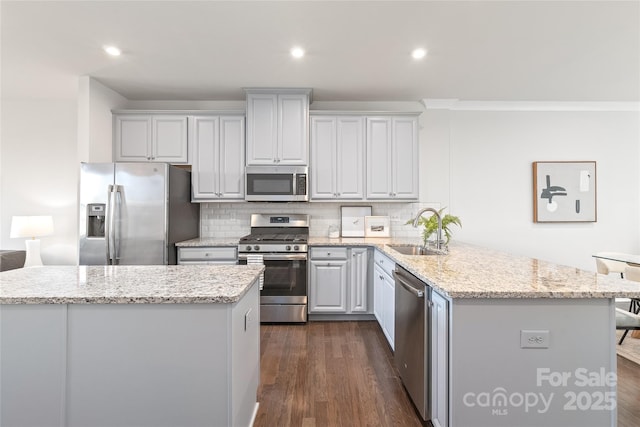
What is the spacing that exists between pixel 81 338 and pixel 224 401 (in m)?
0.65

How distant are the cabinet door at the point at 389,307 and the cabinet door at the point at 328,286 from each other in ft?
2.04

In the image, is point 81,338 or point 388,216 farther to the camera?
point 388,216

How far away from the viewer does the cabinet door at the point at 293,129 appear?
363 centimetres

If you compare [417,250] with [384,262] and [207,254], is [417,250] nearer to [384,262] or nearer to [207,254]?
[384,262]

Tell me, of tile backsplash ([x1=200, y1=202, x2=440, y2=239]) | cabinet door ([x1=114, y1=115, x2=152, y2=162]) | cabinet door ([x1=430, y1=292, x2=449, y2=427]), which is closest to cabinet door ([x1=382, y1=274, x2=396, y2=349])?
cabinet door ([x1=430, y1=292, x2=449, y2=427])

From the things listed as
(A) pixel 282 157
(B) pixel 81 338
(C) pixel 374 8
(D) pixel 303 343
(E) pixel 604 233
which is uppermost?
(C) pixel 374 8

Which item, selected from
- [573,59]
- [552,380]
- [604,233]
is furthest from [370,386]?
[604,233]

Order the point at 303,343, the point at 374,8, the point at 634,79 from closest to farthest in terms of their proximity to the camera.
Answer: the point at 374,8 < the point at 303,343 < the point at 634,79

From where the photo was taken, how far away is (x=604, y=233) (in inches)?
160

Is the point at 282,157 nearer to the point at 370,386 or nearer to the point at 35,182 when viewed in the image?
the point at 370,386

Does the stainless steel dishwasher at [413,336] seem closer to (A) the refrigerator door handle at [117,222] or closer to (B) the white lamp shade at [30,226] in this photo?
(A) the refrigerator door handle at [117,222]

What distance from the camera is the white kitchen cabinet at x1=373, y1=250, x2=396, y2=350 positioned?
2.65 meters

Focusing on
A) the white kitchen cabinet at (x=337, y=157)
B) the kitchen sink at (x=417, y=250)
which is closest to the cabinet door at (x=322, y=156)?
the white kitchen cabinet at (x=337, y=157)

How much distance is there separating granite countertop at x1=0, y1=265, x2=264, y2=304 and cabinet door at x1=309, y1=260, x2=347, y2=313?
1.66m
